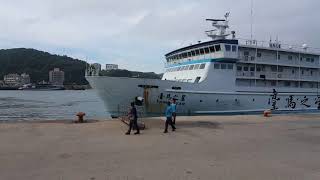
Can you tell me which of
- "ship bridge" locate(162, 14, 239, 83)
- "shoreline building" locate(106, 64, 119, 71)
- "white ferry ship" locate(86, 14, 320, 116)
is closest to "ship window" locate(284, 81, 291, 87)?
"white ferry ship" locate(86, 14, 320, 116)

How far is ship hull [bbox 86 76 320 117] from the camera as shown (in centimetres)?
2845

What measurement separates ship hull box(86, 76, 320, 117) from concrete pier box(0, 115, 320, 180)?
29.0ft

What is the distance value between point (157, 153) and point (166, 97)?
16.5 m

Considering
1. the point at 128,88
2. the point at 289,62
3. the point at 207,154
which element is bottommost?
the point at 207,154

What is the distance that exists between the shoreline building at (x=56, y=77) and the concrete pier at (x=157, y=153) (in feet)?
461

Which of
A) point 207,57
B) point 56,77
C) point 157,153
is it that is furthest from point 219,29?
point 56,77

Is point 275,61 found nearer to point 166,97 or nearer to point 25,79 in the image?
point 166,97

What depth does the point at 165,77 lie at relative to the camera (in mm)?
37844

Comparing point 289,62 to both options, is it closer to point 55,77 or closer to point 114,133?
point 114,133

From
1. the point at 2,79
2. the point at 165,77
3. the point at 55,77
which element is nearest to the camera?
the point at 165,77

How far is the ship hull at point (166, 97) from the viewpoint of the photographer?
1120 inches

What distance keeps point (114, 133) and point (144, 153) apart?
487cm

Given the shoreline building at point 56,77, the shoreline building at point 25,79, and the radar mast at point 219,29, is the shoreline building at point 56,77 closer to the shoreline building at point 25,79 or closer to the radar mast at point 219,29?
the shoreline building at point 25,79

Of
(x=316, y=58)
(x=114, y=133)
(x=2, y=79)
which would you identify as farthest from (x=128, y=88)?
(x=2, y=79)
